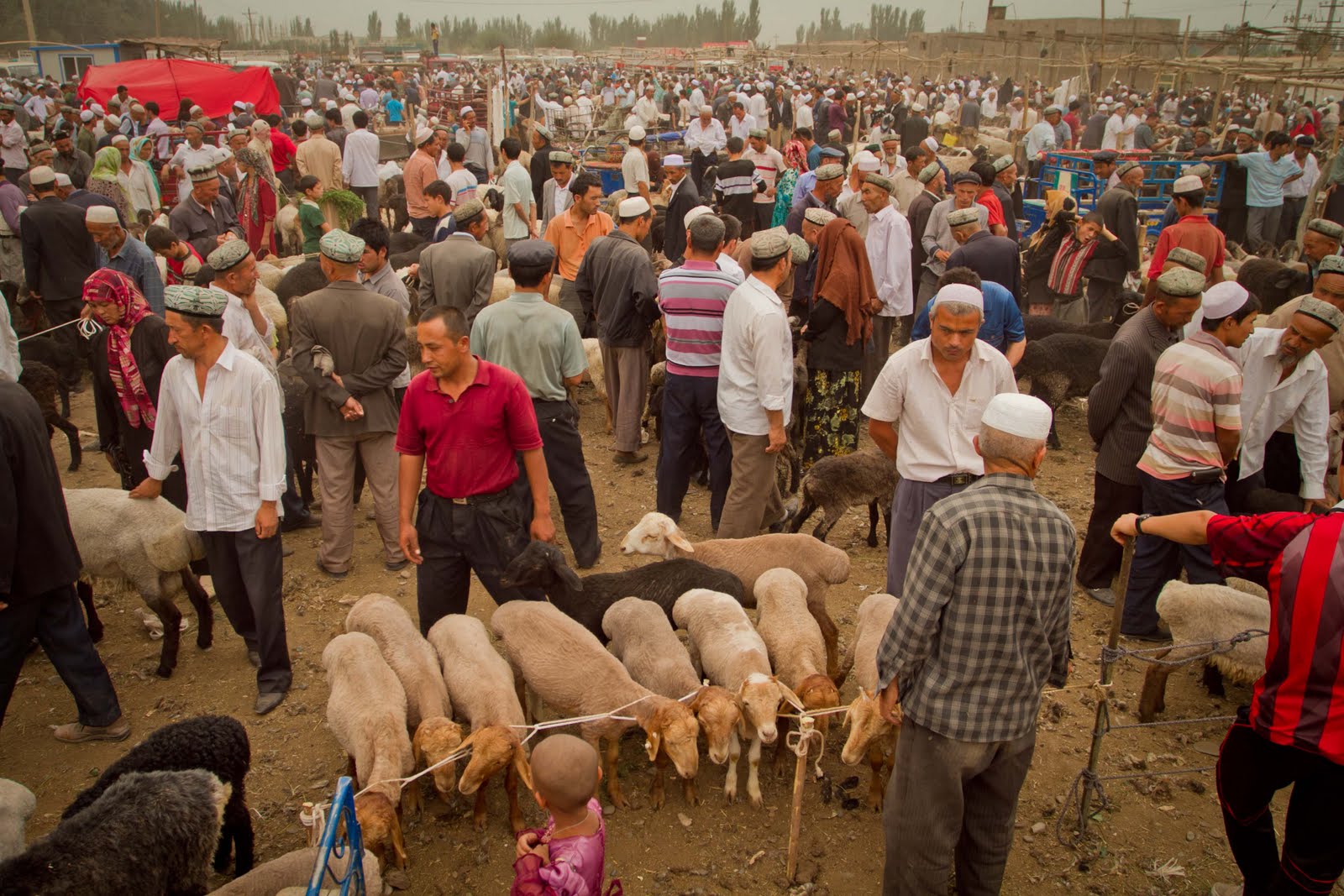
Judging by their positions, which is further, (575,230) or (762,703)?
(575,230)

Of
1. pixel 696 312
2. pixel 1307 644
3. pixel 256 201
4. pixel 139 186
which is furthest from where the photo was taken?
pixel 139 186

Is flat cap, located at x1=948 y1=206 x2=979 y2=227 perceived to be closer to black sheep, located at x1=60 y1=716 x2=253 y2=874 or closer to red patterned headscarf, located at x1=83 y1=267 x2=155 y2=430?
red patterned headscarf, located at x1=83 y1=267 x2=155 y2=430

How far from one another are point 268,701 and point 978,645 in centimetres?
379

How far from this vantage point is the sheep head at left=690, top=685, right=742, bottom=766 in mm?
4027

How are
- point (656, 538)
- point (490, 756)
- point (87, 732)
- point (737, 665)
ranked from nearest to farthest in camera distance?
point (490, 756), point (737, 665), point (87, 732), point (656, 538)

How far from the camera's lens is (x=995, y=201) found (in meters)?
9.45

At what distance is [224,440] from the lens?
14.9ft

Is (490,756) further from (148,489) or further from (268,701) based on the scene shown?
(148,489)

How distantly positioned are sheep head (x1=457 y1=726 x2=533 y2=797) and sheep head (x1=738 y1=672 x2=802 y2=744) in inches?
39.0

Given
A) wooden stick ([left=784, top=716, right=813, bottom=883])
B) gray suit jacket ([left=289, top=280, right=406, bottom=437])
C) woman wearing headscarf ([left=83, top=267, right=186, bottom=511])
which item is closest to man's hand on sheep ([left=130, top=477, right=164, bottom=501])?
woman wearing headscarf ([left=83, top=267, right=186, bottom=511])

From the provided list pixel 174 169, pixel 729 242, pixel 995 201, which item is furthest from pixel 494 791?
pixel 174 169

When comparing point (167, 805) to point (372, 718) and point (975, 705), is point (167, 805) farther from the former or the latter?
point (975, 705)

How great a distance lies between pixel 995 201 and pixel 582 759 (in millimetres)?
8367

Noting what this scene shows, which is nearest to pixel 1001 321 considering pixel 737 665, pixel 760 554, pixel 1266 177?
pixel 760 554
